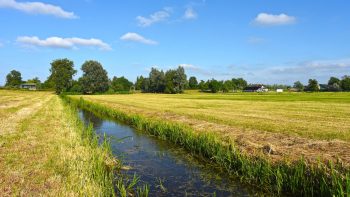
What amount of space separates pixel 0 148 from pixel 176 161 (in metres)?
7.53

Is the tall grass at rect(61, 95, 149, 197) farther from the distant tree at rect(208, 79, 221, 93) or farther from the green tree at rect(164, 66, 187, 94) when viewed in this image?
the distant tree at rect(208, 79, 221, 93)

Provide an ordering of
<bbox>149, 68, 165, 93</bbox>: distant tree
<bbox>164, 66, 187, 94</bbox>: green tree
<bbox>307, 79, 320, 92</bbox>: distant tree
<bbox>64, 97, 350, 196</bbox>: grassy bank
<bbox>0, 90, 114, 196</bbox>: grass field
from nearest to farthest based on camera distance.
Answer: <bbox>0, 90, 114, 196</bbox>: grass field < <bbox>64, 97, 350, 196</bbox>: grassy bank < <bbox>164, 66, 187, 94</bbox>: green tree < <bbox>149, 68, 165, 93</bbox>: distant tree < <bbox>307, 79, 320, 92</bbox>: distant tree

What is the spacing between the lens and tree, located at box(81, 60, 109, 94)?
129000 millimetres

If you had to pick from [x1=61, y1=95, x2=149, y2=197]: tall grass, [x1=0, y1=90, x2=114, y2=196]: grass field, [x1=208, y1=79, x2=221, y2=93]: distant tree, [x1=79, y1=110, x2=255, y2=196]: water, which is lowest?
[x1=79, y1=110, x2=255, y2=196]: water

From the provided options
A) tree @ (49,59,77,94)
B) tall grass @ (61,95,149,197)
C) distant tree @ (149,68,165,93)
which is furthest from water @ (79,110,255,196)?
distant tree @ (149,68,165,93)

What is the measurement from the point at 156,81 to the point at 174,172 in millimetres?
141129

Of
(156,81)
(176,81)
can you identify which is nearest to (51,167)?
(176,81)

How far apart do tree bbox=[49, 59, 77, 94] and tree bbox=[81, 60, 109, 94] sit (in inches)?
333

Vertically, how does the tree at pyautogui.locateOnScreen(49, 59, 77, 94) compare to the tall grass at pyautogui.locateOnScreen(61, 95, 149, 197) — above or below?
above

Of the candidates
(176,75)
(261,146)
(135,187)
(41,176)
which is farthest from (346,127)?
(176,75)

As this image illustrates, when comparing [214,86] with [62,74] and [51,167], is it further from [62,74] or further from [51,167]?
[51,167]

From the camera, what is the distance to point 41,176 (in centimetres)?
1000

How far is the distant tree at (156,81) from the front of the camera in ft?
498

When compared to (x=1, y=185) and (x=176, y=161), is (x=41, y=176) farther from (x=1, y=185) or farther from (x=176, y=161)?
(x=176, y=161)
